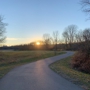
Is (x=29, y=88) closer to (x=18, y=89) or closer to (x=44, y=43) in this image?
(x=18, y=89)

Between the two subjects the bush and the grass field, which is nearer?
the grass field

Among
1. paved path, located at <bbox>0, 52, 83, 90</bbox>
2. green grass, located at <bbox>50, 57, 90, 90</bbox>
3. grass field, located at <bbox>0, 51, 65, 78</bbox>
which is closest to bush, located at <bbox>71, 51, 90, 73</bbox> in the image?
green grass, located at <bbox>50, 57, 90, 90</bbox>

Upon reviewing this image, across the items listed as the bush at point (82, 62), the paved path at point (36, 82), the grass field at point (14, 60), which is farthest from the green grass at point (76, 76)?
the grass field at point (14, 60)

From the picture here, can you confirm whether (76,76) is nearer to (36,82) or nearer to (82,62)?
(36,82)

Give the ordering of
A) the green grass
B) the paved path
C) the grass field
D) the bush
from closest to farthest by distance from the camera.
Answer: the paved path < the green grass < the grass field < the bush

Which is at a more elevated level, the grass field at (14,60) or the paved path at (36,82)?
the paved path at (36,82)

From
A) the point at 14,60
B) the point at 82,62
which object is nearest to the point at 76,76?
the point at 82,62

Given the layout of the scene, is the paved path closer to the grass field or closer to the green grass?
the green grass

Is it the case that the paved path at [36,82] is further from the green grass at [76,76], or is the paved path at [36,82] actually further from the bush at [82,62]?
the bush at [82,62]

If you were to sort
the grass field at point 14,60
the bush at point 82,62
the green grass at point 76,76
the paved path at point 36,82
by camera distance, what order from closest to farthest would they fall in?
the paved path at point 36,82, the green grass at point 76,76, the grass field at point 14,60, the bush at point 82,62

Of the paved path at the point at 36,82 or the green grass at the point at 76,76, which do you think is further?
the green grass at the point at 76,76

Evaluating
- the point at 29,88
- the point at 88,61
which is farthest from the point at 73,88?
the point at 88,61

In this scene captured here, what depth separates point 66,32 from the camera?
122875mm

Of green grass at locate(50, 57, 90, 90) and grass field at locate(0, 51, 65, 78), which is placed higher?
green grass at locate(50, 57, 90, 90)
